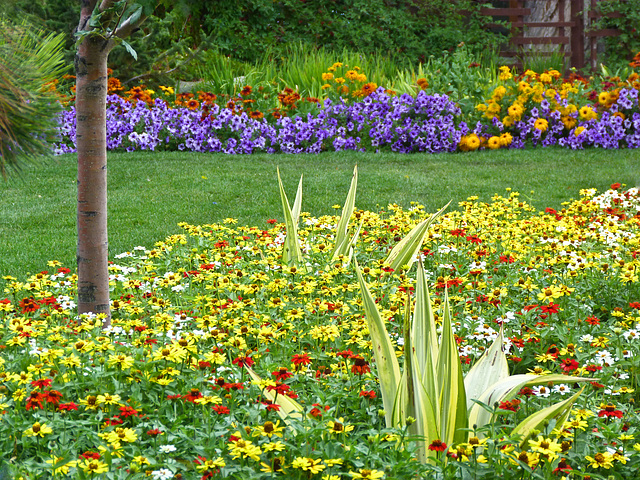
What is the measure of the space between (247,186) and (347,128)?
6.61ft

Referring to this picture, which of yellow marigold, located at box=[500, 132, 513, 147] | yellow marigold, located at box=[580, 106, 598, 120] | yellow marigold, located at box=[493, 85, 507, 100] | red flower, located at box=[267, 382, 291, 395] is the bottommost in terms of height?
red flower, located at box=[267, 382, 291, 395]

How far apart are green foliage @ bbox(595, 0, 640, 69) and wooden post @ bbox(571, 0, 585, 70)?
1.20 feet

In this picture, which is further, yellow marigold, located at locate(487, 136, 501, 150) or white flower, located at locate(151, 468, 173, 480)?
yellow marigold, located at locate(487, 136, 501, 150)

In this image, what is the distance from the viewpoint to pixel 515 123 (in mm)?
7797

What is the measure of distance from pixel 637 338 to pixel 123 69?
728 cm

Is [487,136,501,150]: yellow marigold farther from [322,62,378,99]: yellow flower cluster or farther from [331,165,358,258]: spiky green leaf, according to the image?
[331,165,358,258]: spiky green leaf

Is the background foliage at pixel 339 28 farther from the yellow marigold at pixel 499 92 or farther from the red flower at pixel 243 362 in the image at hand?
the red flower at pixel 243 362

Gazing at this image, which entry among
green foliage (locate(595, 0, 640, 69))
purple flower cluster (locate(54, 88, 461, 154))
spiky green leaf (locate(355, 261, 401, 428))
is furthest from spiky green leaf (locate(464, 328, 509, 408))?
green foliage (locate(595, 0, 640, 69))

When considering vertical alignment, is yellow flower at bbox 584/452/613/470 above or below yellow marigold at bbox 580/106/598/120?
below

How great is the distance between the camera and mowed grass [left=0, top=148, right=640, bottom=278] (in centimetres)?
505

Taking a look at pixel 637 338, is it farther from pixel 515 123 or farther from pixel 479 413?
pixel 515 123

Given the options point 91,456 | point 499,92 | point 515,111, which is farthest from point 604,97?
point 91,456

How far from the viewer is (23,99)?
2.11 m

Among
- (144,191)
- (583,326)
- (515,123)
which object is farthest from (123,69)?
(583,326)
